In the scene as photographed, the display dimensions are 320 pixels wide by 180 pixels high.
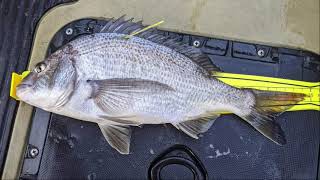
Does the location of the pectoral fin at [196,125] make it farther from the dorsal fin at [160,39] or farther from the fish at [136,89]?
the dorsal fin at [160,39]

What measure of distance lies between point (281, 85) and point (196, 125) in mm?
482

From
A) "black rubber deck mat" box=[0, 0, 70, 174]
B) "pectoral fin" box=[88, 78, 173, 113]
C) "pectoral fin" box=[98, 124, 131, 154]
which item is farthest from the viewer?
"black rubber deck mat" box=[0, 0, 70, 174]

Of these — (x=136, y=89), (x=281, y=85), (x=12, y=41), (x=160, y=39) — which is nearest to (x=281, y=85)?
(x=281, y=85)

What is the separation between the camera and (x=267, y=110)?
2.23 meters

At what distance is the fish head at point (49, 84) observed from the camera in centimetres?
209

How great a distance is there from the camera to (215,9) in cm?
248

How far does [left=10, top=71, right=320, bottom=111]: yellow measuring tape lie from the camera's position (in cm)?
235

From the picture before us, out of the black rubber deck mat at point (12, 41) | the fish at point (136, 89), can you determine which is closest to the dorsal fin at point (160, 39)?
the fish at point (136, 89)

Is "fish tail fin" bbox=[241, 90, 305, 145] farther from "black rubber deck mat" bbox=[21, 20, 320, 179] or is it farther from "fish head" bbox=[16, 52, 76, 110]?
"fish head" bbox=[16, 52, 76, 110]

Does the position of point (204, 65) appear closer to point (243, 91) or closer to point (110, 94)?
point (243, 91)

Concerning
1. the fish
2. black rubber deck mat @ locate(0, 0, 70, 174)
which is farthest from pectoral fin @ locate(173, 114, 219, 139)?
black rubber deck mat @ locate(0, 0, 70, 174)

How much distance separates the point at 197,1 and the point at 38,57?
852 millimetres

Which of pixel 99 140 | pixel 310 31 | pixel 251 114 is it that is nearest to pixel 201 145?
pixel 251 114

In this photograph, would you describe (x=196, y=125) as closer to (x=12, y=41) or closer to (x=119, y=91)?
(x=119, y=91)
